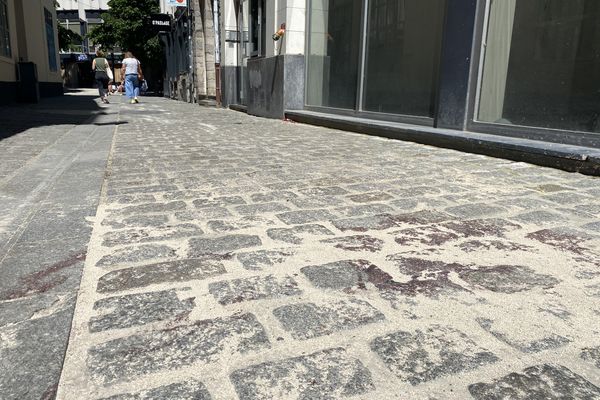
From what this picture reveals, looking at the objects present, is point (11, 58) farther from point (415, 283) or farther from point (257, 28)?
point (415, 283)

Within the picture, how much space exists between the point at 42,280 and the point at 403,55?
6.89m

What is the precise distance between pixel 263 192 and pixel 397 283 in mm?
1871

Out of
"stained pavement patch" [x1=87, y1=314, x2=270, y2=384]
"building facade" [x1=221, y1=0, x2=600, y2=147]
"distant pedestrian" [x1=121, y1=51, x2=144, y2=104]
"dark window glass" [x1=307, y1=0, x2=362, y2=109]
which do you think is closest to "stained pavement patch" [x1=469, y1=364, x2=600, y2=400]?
"stained pavement patch" [x1=87, y1=314, x2=270, y2=384]

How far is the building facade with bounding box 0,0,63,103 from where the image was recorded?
45.9 ft

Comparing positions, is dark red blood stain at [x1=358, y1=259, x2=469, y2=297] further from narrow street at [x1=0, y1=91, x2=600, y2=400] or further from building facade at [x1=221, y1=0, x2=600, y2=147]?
building facade at [x1=221, y1=0, x2=600, y2=147]

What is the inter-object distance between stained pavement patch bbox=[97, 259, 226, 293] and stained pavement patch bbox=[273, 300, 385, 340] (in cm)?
50

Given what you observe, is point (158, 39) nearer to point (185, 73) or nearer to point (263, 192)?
point (185, 73)

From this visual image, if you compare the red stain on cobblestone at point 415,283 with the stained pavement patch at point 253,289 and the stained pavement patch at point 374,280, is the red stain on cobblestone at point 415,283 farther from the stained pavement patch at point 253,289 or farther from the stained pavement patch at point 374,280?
the stained pavement patch at point 253,289

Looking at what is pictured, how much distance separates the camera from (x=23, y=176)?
4328 millimetres

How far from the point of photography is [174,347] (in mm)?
1582

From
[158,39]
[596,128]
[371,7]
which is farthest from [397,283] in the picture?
[158,39]

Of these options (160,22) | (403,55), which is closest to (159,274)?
(403,55)

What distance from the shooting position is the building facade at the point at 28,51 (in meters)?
14.0

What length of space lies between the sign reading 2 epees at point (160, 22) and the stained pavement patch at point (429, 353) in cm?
2610
